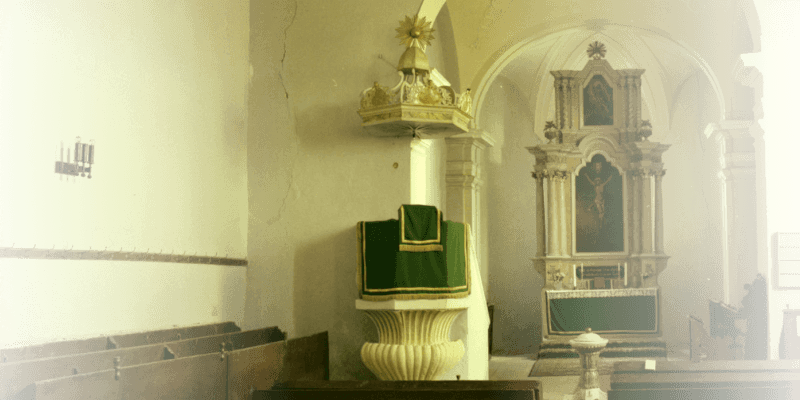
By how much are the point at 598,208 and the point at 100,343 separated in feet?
29.1

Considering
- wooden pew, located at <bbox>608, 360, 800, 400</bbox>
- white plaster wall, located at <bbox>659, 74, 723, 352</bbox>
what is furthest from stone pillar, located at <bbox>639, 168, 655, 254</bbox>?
wooden pew, located at <bbox>608, 360, 800, 400</bbox>

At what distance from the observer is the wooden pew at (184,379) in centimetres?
338

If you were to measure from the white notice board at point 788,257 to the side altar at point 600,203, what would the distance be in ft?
15.6

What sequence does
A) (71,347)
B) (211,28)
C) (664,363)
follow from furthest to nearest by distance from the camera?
(211,28) < (664,363) < (71,347)

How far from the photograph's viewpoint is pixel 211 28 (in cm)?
612

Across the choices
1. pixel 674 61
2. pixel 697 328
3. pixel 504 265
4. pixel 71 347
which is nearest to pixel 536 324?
pixel 504 265

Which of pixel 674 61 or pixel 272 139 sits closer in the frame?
pixel 272 139

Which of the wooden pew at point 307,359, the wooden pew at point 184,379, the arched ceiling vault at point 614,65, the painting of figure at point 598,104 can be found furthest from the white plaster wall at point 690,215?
the wooden pew at point 184,379

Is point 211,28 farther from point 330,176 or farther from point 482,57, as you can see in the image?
point 482,57

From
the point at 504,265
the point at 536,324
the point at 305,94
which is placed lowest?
the point at 536,324

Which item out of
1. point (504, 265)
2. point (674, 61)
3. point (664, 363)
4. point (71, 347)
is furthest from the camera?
point (504, 265)

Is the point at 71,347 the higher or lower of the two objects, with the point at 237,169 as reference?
lower

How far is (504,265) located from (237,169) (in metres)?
7.23

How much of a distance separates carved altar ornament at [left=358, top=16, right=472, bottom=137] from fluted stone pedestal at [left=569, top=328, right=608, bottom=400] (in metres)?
2.24
